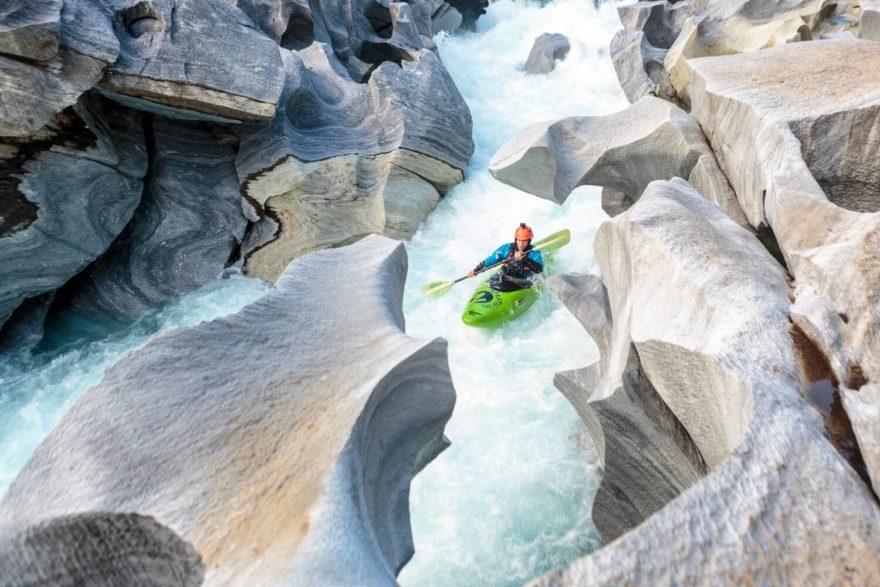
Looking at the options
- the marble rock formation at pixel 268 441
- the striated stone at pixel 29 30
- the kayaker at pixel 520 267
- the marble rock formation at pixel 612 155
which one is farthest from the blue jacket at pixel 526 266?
the striated stone at pixel 29 30

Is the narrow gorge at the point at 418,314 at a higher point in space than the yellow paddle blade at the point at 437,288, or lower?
higher

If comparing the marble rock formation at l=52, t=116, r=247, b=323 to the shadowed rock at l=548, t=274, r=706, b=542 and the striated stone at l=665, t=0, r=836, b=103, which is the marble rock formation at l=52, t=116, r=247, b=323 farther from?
the striated stone at l=665, t=0, r=836, b=103

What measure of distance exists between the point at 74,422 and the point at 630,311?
2.78 m

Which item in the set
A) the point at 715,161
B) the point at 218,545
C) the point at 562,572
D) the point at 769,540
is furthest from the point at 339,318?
the point at 715,161

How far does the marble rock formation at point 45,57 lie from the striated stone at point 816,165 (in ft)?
20.2

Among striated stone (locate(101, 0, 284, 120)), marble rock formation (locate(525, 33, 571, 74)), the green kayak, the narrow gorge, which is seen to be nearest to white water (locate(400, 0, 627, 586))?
the narrow gorge

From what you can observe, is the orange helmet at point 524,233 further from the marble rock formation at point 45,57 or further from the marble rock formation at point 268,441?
the marble rock formation at point 45,57

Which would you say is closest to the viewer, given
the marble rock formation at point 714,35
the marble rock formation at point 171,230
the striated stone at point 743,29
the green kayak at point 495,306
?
the striated stone at point 743,29

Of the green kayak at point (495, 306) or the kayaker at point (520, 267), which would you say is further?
the kayaker at point (520, 267)

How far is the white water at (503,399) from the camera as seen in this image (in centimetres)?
430

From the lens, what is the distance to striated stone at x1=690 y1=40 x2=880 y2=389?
2119 mm

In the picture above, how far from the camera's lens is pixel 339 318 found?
2592mm

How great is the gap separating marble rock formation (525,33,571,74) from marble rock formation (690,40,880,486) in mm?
10202

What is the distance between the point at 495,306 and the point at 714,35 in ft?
16.8
